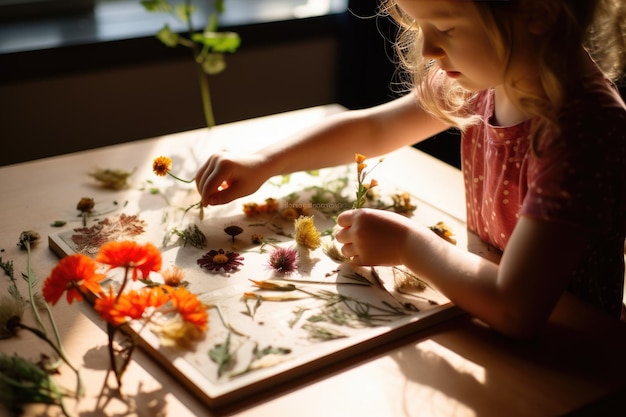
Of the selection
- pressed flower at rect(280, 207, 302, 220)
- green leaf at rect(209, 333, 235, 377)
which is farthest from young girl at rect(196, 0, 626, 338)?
green leaf at rect(209, 333, 235, 377)

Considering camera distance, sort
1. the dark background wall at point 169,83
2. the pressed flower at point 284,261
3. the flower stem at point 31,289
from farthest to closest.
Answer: the dark background wall at point 169,83 → the pressed flower at point 284,261 → the flower stem at point 31,289

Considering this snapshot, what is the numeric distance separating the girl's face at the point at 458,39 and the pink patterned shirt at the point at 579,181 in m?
0.11

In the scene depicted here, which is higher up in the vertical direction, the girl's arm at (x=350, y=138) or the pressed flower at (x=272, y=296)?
the girl's arm at (x=350, y=138)

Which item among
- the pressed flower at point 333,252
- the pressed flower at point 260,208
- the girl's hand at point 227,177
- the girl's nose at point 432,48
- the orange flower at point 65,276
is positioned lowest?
the pressed flower at point 333,252

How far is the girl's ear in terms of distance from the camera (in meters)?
0.81

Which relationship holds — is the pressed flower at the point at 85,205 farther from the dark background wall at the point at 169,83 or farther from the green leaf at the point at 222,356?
the dark background wall at the point at 169,83

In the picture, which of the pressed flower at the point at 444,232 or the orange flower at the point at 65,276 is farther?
the pressed flower at the point at 444,232

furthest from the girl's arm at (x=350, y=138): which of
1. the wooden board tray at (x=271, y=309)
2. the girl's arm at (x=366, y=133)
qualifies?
the wooden board tray at (x=271, y=309)

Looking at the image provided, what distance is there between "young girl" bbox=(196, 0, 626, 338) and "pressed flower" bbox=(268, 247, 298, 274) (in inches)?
2.7

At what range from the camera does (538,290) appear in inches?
30.8

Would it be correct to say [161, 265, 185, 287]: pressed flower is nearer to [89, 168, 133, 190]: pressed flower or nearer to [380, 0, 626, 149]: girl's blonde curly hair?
[89, 168, 133, 190]: pressed flower

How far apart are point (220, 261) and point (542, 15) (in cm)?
50

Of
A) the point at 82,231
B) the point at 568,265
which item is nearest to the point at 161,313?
the point at 82,231

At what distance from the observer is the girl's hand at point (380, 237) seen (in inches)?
34.7
